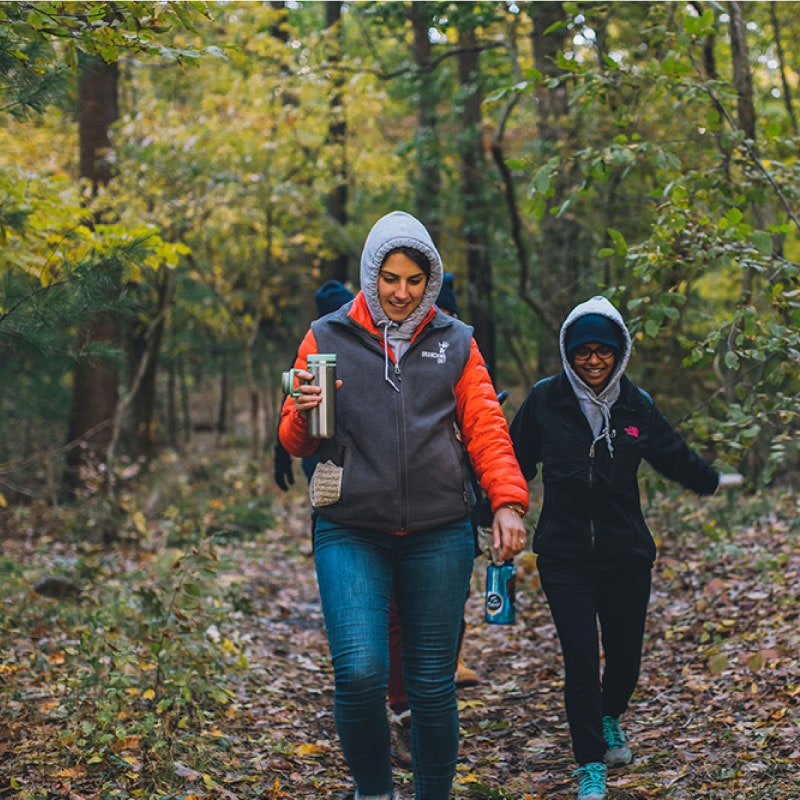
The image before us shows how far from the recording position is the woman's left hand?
360 centimetres

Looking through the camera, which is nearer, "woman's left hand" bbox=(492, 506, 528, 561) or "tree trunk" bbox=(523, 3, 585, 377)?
"woman's left hand" bbox=(492, 506, 528, 561)

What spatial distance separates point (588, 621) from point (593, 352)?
1213mm

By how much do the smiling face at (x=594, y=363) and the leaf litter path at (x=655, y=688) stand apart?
1.83 m

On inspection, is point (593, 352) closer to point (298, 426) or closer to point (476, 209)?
point (298, 426)

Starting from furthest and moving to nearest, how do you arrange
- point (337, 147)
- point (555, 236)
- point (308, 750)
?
point (337, 147) < point (555, 236) < point (308, 750)

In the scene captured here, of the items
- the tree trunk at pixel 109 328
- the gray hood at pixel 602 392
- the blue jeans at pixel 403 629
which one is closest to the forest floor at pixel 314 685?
the blue jeans at pixel 403 629

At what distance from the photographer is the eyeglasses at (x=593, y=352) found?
4.48 m

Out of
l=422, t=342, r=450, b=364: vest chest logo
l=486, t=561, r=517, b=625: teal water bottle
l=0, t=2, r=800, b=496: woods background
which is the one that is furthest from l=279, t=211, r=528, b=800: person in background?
l=0, t=2, r=800, b=496: woods background

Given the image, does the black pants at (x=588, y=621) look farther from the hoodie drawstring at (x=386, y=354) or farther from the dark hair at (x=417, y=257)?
the dark hair at (x=417, y=257)

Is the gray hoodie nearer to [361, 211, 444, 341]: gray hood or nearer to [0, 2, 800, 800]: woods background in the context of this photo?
[361, 211, 444, 341]: gray hood

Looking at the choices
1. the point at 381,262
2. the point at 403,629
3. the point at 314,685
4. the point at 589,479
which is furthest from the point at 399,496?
the point at 314,685

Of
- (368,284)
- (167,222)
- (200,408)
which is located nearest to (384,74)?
(167,222)

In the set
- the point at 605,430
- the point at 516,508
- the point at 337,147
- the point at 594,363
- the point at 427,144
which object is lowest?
the point at 516,508

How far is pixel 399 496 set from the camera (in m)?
3.53
